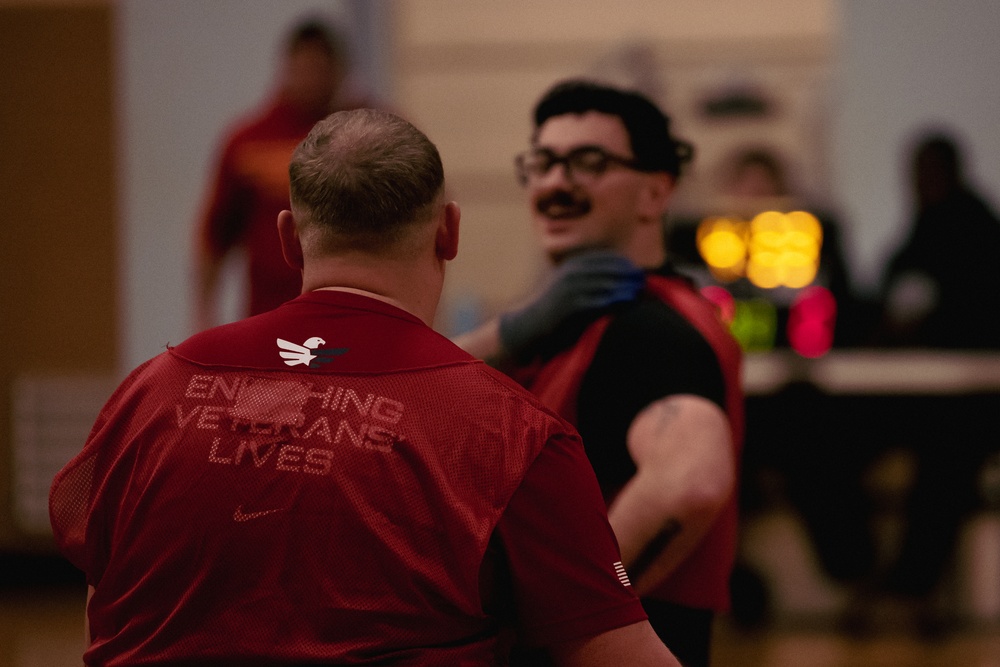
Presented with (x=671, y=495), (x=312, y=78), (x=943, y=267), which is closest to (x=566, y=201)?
(x=671, y=495)

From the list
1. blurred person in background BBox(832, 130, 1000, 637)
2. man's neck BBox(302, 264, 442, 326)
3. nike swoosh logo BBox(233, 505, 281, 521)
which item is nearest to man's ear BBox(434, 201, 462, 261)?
man's neck BBox(302, 264, 442, 326)

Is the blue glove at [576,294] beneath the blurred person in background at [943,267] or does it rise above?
above

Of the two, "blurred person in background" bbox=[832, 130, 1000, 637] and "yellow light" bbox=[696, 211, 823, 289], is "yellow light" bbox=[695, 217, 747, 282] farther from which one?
"blurred person in background" bbox=[832, 130, 1000, 637]

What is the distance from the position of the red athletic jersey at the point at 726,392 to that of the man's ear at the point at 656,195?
0.40ft

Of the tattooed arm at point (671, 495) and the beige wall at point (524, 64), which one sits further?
the beige wall at point (524, 64)

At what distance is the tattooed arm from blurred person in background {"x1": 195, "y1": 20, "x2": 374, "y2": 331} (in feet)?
7.92

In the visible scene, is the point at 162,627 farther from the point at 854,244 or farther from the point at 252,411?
the point at 854,244

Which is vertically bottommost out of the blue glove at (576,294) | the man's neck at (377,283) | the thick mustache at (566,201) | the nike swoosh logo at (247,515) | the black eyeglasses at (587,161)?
the nike swoosh logo at (247,515)

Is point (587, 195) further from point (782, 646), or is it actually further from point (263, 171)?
point (782, 646)

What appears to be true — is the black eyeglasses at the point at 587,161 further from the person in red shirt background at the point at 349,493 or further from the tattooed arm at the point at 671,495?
the person in red shirt background at the point at 349,493

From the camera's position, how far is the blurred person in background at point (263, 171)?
12.8 ft

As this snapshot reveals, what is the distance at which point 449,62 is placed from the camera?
6066 mm

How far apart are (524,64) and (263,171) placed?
249 cm

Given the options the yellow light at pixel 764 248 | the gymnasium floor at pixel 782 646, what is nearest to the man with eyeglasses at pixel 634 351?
the gymnasium floor at pixel 782 646
